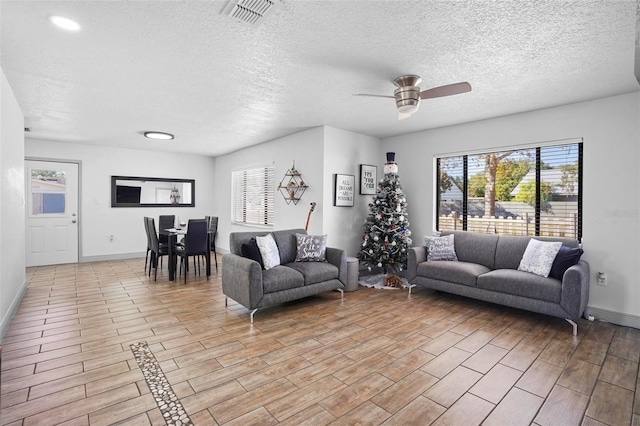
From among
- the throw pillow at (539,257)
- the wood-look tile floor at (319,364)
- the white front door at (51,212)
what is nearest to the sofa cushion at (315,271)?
the wood-look tile floor at (319,364)

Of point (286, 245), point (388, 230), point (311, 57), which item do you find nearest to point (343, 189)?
point (388, 230)

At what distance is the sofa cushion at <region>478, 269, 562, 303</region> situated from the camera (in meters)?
3.40

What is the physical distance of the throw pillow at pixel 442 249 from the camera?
4668 millimetres

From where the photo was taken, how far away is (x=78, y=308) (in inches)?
154

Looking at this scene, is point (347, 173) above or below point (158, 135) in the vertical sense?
below

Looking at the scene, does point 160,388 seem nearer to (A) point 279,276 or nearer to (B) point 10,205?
(A) point 279,276

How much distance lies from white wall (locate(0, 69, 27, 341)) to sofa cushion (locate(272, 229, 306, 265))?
2829 millimetres

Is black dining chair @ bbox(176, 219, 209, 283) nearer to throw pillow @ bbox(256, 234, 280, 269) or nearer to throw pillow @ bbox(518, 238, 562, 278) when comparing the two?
throw pillow @ bbox(256, 234, 280, 269)

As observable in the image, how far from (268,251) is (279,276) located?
403 millimetres

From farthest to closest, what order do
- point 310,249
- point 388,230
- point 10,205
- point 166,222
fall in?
point 166,222 < point 388,230 < point 310,249 < point 10,205

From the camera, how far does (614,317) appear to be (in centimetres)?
363

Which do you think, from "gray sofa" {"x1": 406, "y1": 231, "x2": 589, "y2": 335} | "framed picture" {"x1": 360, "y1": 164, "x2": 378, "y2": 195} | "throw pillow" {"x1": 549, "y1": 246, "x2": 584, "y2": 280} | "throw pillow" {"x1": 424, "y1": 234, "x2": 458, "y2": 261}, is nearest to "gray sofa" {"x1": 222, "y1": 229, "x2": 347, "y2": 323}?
"gray sofa" {"x1": 406, "y1": 231, "x2": 589, "y2": 335}

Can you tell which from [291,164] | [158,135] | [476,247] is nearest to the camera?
[476,247]

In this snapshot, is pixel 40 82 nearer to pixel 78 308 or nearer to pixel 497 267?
pixel 78 308
